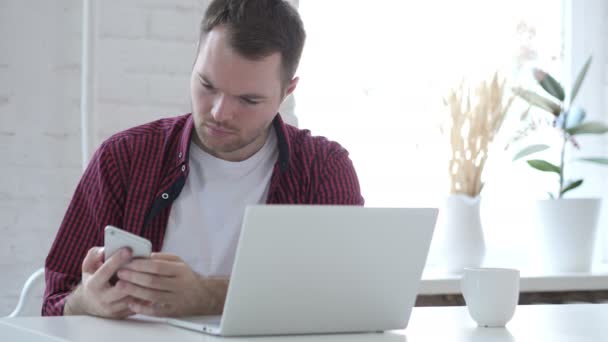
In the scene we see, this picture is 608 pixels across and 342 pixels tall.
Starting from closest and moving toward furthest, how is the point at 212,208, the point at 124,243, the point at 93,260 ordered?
the point at 124,243
the point at 93,260
the point at 212,208

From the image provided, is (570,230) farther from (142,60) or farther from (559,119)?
(142,60)

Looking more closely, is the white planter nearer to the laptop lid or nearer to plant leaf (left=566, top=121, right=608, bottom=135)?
plant leaf (left=566, top=121, right=608, bottom=135)

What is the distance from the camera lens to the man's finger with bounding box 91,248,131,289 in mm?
1407

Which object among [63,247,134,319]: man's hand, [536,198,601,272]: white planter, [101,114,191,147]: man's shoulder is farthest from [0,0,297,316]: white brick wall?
[536,198,601,272]: white planter

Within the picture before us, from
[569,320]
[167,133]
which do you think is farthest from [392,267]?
[167,133]

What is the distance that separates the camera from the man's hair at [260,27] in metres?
1.88

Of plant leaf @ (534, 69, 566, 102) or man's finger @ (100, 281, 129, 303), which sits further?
plant leaf @ (534, 69, 566, 102)

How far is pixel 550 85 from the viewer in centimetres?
314

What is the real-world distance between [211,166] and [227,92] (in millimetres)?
217

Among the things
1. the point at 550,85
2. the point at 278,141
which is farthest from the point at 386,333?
the point at 550,85

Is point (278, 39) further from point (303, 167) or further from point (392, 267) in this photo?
point (392, 267)

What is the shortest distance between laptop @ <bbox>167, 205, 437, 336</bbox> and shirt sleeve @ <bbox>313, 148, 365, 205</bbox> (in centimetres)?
72

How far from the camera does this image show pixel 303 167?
2092 mm

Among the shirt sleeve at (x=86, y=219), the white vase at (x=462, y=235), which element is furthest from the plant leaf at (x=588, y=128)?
the shirt sleeve at (x=86, y=219)
